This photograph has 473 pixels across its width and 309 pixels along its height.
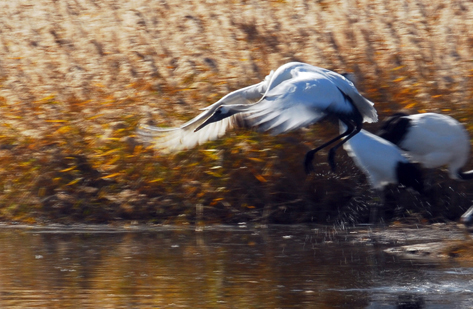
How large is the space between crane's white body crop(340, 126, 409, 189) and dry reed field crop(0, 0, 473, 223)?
49 centimetres

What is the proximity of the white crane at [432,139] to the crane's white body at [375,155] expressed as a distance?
0.16 meters

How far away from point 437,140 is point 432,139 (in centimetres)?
5

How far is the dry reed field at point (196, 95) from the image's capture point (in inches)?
309

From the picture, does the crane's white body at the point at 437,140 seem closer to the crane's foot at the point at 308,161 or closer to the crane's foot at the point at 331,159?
the crane's foot at the point at 331,159

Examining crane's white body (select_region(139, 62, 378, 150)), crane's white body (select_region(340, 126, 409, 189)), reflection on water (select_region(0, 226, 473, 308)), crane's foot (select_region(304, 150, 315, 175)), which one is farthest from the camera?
crane's white body (select_region(340, 126, 409, 189))

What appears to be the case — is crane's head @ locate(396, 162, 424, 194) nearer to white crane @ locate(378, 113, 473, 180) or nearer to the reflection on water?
white crane @ locate(378, 113, 473, 180)

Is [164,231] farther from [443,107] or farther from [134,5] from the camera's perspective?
[134,5]

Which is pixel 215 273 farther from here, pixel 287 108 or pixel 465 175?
pixel 465 175

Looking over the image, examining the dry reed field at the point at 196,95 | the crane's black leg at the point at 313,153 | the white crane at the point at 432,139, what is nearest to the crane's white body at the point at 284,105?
the crane's black leg at the point at 313,153

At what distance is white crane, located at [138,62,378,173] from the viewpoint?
630 centimetres

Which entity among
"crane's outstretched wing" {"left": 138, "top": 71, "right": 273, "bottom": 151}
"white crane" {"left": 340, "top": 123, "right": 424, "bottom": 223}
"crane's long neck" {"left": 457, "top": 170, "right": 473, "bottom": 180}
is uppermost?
"crane's outstretched wing" {"left": 138, "top": 71, "right": 273, "bottom": 151}

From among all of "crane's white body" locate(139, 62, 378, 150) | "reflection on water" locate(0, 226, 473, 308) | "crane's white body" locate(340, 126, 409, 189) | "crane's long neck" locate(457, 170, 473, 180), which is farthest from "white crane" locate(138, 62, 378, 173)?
"crane's long neck" locate(457, 170, 473, 180)

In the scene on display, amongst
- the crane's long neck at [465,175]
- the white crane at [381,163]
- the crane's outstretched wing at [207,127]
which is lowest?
the crane's long neck at [465,175]

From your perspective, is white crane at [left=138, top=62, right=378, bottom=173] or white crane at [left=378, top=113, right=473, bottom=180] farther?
white crane at [left=378, top=113, right=473, bottom=180]
